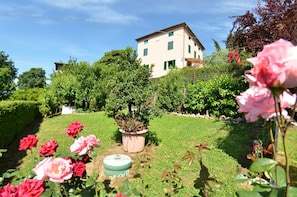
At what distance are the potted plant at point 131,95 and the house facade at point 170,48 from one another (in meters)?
18.2

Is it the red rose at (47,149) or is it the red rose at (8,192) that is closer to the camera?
the red rose at (8,192)

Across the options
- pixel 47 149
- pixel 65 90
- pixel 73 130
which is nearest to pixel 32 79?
pixel 65 90

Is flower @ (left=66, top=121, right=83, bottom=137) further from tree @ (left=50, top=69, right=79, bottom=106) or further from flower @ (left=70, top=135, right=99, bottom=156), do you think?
tree @ (left=50, top=69, right=79, bottom=106)

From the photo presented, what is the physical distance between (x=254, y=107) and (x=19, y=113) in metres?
9.26

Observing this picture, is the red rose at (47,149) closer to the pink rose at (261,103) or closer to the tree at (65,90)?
the pink rose at (261,103)

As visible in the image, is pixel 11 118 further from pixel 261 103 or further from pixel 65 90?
pixel 261 103

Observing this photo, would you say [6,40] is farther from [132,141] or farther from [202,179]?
[202,179]

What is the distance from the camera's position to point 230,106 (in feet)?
31.9

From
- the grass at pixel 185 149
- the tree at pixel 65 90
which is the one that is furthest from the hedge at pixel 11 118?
the tree at pixel 65 90

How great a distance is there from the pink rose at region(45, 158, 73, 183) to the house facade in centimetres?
2300

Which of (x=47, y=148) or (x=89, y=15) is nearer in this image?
(x=47, y=148)

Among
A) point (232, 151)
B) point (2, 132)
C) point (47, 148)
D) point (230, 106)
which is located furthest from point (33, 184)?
point (230, 106)

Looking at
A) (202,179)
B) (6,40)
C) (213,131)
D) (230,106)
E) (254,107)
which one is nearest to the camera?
(254,107)

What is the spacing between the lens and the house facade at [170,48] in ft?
80.3
